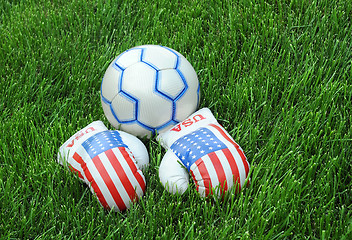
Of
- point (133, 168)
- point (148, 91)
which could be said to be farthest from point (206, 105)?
point (133, 168)

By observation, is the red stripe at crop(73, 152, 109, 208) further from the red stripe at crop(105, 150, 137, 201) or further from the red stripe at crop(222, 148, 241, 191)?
the red stripe at crop(222, 148, 241, 191)

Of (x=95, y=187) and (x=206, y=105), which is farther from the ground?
(x=206, y=105)

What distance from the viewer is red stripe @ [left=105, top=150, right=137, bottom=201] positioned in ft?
7.14

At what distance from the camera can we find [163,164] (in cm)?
226

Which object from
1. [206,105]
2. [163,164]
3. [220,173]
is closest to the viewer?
[220,173]

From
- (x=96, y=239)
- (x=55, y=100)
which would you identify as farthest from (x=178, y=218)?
(x=55, y=100)

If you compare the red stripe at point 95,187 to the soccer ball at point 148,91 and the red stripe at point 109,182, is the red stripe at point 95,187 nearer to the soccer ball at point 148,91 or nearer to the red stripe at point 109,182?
the red stripe at point 109,182

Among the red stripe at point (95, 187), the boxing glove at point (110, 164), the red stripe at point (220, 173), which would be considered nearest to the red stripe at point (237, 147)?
the red stripe at point (220, 173)

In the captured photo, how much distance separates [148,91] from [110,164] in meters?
0.45

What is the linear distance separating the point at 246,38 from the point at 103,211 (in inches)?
66.3

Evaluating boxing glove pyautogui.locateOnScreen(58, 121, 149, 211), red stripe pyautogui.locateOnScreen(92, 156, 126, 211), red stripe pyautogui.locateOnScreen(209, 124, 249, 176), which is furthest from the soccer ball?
red stripe pyautogui.locateOnScreen(92, 156, 126, 211)

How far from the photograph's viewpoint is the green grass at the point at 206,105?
214 cm

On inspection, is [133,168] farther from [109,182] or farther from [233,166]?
[233,166]

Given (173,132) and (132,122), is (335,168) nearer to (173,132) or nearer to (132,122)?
(173,132)
